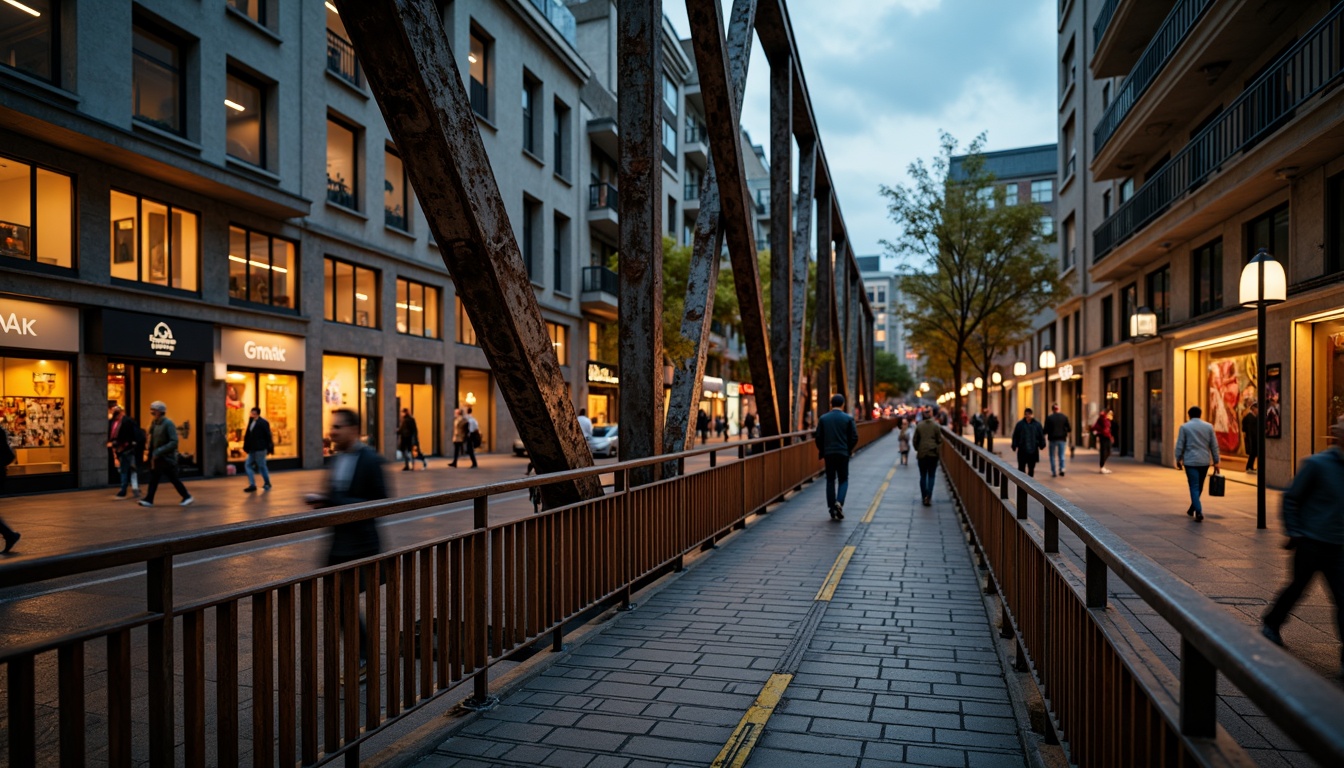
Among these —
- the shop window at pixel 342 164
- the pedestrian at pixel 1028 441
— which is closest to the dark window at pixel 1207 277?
the pedestrian at pixel 1028 441

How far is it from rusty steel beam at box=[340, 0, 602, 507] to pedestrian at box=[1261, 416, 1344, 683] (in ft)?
14.7

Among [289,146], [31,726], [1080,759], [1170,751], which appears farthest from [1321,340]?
[289,146]

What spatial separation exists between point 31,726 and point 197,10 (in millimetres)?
20752

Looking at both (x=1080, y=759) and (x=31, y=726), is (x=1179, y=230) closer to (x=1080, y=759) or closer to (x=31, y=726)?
(x=1080, y=759)

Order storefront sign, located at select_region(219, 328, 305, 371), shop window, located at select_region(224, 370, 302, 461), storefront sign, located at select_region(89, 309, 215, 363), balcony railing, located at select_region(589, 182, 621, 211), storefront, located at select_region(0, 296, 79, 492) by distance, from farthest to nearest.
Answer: balcony railing, located at select_region(589, 182, 621, 211) < shop window, located at select_region(224, 370, 302, 461) < storefront sign, located at select_region(219, 328, 305, 371) < storefront sign, located at select_region(89, 309, 215, 363) < storefront, located at select_region(0, 296, 79, 492)

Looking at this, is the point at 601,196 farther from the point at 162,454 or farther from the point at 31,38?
the point at 162,454

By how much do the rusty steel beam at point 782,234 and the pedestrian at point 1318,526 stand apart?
9.66m

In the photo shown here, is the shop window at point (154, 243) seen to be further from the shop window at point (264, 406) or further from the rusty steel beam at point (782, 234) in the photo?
the rusty steel beam at point (782, 234)

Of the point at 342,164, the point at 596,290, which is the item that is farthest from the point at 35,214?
the point at 596,290

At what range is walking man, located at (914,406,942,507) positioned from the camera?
1455cm

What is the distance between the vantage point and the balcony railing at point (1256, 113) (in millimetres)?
12945

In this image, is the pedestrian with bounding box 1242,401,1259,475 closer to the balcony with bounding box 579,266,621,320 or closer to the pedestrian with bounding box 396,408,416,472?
the pedestrian with bounding box 396,408,416,472

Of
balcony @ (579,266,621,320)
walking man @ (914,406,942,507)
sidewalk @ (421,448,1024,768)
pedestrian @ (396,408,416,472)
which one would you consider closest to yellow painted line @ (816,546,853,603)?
sidewalk @ (421,448,1024,768)

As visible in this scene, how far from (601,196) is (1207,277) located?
23.1 m
